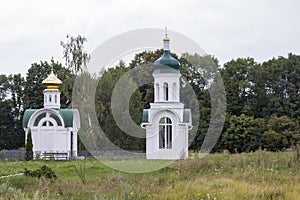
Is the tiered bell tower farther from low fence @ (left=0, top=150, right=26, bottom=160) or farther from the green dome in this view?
the green dome

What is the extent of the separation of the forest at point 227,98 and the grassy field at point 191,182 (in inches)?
765

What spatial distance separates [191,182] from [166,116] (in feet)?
66.0

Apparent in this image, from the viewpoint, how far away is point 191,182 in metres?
17.2

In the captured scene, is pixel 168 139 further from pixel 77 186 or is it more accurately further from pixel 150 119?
pixel 77 186

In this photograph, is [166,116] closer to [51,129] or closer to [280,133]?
[51,129]

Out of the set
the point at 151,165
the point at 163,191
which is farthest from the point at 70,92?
the point at 163,191

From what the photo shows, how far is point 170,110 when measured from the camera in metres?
37.0

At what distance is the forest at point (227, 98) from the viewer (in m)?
46.8

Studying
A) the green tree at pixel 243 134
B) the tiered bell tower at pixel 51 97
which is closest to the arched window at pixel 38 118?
the tiered bell tower at pixel 51 97

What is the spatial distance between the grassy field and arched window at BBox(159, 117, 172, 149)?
388 inches

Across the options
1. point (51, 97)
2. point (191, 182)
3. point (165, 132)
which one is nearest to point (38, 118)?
point (51, 97)

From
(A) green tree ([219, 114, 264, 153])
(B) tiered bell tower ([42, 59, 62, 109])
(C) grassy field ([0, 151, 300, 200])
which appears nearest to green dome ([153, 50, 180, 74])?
(B) tiered bell tower ([42, 59, 62, 109])

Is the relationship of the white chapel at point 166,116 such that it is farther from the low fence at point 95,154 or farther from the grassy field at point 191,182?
the grassy field at point 191,182

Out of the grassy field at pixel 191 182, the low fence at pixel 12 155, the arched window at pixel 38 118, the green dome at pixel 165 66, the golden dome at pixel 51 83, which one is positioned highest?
the green dome at pixel 165 66
